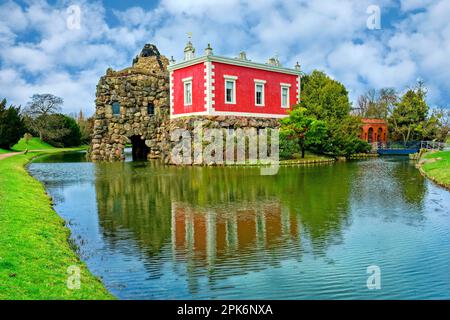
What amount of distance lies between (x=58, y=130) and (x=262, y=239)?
5896 cm

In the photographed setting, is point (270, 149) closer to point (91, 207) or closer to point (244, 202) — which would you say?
point (244, 202)

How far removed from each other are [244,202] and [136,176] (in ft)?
33.2

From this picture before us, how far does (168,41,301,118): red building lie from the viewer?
30.0 metres

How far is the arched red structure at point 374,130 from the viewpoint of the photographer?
50.7m

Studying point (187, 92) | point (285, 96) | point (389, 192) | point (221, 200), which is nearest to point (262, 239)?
point (221, 200)

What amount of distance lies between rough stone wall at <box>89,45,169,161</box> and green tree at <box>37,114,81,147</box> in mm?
28303

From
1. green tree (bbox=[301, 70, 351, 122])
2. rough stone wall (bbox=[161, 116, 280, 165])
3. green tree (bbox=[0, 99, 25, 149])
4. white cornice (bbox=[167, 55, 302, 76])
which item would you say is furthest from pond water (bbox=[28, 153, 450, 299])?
green tree (bbox=[0, 99, 25, 149])

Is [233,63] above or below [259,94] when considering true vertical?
above

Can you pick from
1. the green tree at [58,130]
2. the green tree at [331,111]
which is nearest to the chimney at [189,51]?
the green tree at [331,111]

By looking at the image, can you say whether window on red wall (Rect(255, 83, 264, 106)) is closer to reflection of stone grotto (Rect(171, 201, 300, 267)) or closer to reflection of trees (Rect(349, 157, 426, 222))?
reflection of trees (Rect(349, 157, 426, 222))

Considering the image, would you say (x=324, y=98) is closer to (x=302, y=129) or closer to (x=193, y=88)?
(x=302, y=129)

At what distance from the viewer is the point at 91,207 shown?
13.6 meters

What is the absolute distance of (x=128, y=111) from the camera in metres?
36.1
